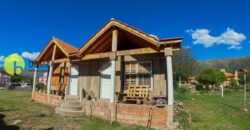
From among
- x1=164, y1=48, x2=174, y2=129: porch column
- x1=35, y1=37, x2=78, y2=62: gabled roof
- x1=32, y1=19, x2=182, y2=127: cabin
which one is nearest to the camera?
x1=164, y1=48, x2=174, y2=129: porch column

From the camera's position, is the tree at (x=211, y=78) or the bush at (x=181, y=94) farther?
the tree at (x=211, y=78)

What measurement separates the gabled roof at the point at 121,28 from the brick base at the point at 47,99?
351cm

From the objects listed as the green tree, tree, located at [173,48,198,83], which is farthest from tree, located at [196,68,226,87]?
the green tree

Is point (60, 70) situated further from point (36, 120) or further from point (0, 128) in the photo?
point (0, 128)

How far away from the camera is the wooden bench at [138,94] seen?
11609mm

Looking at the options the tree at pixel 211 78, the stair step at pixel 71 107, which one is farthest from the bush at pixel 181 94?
the tree at pixel 211 78

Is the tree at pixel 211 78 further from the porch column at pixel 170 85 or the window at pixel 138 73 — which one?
the porch column at pixel 170 85

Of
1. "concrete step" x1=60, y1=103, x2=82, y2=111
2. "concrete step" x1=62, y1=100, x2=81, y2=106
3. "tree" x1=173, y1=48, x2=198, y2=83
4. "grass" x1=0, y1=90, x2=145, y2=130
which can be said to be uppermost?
"tree" x1=173, y1=48, x2=198, y2=83

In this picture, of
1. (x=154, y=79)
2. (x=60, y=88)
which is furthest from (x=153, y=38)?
(x=60, y=88)

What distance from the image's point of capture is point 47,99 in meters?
15.0

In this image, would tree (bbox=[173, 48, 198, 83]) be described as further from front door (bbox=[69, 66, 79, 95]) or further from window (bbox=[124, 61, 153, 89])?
window (bbox=[124, 61, 153, 89])

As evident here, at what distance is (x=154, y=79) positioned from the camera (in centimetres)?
1215

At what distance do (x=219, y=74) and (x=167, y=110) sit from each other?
4980 cm

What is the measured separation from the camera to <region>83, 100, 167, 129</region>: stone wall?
9.09 metres
